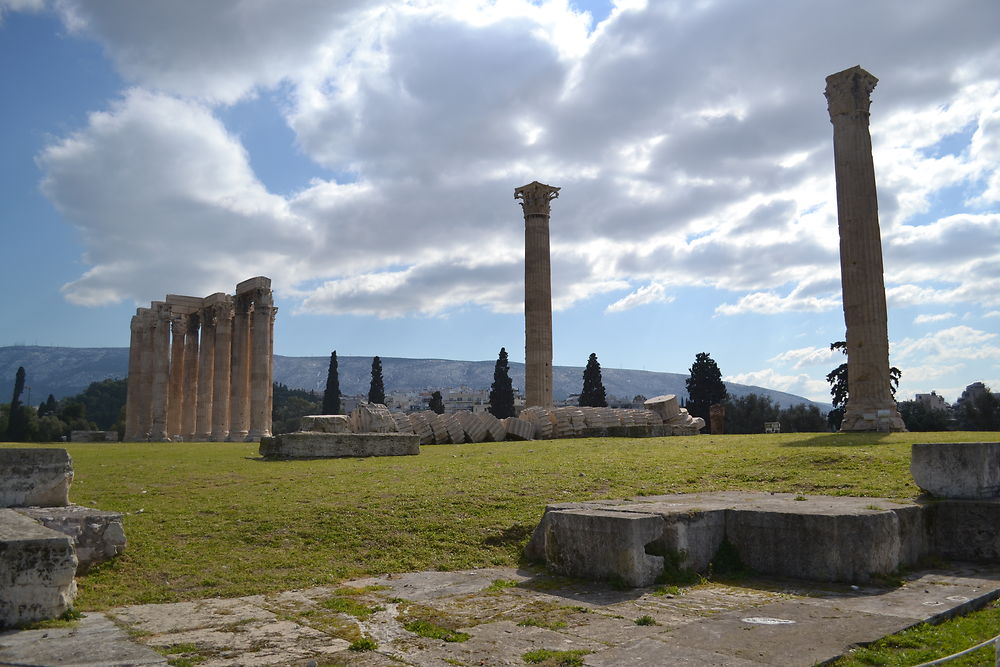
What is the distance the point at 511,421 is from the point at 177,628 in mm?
25490

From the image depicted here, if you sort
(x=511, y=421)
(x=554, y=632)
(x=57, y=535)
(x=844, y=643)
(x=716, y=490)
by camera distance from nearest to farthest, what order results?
(x=844, y=643), (x=554, y=632), (x=57, y=535), (x=716, y=490), (x=511, y=421)

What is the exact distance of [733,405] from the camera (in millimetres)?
74688

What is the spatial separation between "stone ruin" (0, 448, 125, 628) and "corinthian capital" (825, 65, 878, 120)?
2845cm

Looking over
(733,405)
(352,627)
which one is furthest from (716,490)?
(733,405)

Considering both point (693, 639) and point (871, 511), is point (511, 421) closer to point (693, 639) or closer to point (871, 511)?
point (871, 511)

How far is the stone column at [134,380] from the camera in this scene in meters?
48.0

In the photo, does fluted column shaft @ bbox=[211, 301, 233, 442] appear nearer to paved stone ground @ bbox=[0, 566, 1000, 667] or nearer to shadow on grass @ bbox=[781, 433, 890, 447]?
shadow on grass @ bbox=[781, 433, 890, 447]

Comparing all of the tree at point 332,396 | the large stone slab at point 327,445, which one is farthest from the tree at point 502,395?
the large stone slab at point 327,445

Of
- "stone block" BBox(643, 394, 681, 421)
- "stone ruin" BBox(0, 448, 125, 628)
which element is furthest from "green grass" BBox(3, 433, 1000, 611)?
"stone block" BBox(643, 394, 681, 421)

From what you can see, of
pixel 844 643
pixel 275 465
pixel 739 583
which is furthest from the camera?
pixel 275 465

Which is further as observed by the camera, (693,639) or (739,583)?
(739,583)

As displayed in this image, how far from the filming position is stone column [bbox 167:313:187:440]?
4816cm

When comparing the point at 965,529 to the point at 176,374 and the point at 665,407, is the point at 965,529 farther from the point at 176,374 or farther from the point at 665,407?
the point at 176,374

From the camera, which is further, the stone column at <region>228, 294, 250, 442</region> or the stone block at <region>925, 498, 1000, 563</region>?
the stone column at <region>228, 294, 250, 442</region>
